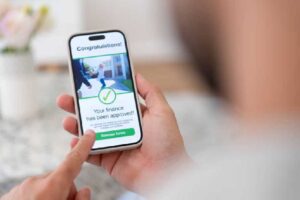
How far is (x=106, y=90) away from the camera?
39.8 inches

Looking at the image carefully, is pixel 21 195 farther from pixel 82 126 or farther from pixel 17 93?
pixel 17 93

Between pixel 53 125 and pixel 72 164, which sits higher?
pixel 72 164

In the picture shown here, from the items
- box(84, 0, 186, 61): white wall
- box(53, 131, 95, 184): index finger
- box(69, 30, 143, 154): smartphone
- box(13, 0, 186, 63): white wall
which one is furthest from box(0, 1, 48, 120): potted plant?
box(84, 0, 186, 61): white wall

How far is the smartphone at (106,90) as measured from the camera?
0.98 metres

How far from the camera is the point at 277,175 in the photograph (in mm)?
374

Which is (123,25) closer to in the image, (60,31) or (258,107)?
(60,31)

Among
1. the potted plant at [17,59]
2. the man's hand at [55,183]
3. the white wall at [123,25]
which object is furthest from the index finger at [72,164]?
the white wall at [123,25]

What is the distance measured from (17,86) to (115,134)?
47 centimetres

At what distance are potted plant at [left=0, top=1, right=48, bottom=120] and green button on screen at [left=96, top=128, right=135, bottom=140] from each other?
17.6 inches

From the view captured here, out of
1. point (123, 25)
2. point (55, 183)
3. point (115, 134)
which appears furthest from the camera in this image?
point (123, 25)

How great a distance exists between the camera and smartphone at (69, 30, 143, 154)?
977mm

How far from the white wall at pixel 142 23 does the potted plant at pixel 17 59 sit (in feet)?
5.57

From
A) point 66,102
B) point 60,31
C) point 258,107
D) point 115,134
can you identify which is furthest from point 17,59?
point 60,31

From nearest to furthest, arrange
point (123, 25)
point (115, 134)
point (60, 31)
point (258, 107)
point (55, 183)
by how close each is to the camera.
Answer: point (258, 107)
point (55, 183)
point (115, 134)
point (60, 31)
point (123, 25)
